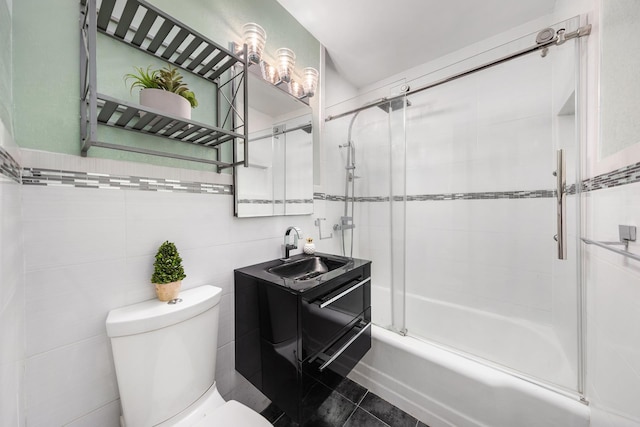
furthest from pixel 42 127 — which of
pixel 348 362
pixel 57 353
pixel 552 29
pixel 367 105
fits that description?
pixel 552 29

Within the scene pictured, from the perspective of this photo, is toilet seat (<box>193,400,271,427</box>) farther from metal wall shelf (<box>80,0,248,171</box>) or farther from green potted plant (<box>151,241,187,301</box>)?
metal wall shelf (<box>80,0,248,171</box>)

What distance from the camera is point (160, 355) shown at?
84 centimetres

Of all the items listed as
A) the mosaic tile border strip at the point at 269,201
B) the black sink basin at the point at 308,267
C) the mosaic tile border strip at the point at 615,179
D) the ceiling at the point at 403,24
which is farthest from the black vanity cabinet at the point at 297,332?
the ceiling at the point at 403,24

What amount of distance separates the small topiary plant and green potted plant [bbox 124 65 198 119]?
53 centimetres

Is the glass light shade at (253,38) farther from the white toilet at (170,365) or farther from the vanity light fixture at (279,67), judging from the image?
the white toilet at (170,365)

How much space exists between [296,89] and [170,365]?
1.73 meters

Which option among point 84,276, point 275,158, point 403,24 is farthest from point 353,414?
point 403,24

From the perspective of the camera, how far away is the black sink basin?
143cm

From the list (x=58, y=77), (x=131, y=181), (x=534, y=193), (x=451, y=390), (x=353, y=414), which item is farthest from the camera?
(x=534, y=193)

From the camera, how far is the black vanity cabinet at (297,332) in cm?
101

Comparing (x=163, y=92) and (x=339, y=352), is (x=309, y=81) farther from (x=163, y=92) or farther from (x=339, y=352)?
(x=339, y=352)

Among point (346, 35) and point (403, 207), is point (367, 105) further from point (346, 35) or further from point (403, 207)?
point (403, 207)

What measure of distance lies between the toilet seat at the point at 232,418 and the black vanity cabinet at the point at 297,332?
0.18 m

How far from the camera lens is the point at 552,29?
4.06 ft
